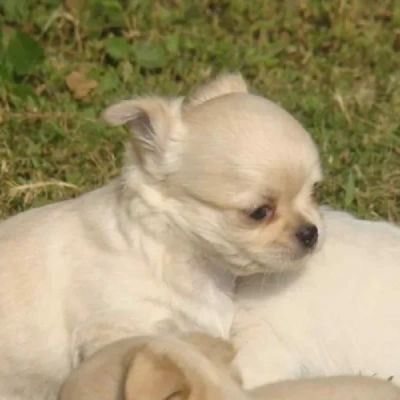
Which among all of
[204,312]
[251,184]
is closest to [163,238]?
[204,312]

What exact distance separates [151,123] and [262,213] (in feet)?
1.78

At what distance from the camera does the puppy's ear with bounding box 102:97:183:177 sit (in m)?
4.31

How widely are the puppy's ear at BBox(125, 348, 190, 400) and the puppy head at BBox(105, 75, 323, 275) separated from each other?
1.03 metres

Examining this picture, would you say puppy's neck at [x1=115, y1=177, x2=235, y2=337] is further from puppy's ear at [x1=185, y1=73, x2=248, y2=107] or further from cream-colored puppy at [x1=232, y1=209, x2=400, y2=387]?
puppy's ear at [x1=185, y1=73, x2=248, y2=107]

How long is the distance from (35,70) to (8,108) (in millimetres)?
404

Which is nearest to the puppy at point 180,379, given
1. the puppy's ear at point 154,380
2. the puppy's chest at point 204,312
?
the puppy's ear at point 154,380

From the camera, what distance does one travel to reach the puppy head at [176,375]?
10.4ft

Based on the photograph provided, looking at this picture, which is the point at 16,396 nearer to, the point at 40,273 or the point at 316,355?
the point at 40,273

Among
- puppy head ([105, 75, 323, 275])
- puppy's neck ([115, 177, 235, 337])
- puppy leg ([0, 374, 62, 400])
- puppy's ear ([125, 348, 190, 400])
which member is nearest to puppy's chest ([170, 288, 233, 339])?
puppy's neck ([115, 177, 235, 337])

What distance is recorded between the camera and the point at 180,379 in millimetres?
3232

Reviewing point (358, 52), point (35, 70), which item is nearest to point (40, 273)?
point (35, 70)

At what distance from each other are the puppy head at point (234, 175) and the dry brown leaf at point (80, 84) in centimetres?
196

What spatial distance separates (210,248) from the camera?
4328 millimetres

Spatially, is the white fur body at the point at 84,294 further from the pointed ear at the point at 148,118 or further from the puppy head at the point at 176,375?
the puppy head at the point at 176,375
